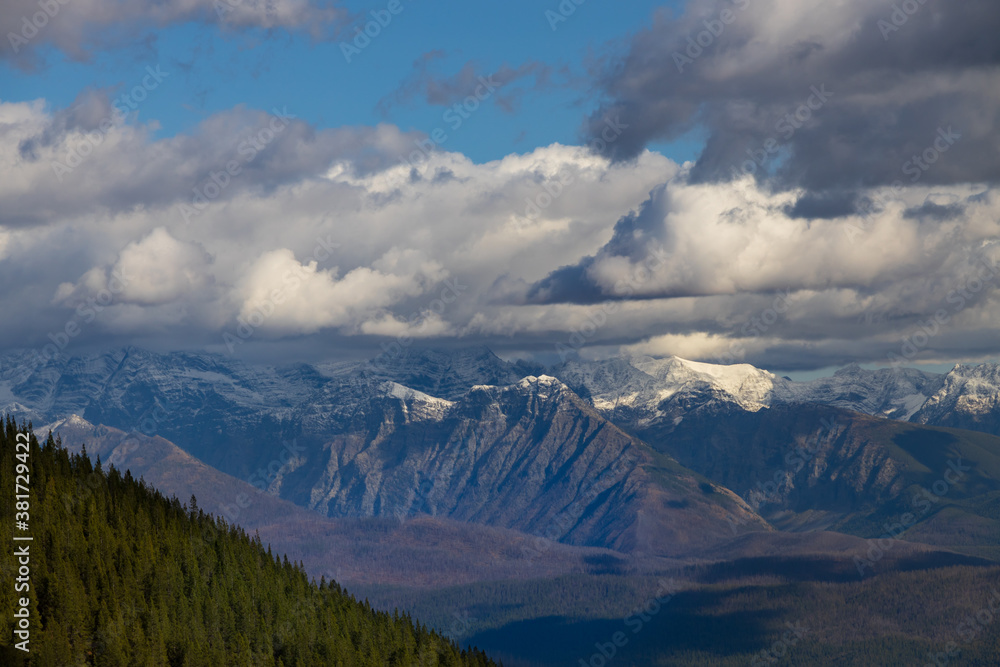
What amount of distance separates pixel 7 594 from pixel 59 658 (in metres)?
20.4

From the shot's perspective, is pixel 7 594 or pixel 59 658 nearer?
pixel 59 658

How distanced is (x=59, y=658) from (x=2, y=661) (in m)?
9.75

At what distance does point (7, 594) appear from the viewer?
199500mm

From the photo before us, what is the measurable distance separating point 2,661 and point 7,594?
15.3 meters

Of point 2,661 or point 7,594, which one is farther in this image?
point 7,594

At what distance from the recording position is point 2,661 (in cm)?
18750

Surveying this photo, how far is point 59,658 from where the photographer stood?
18712 cm
